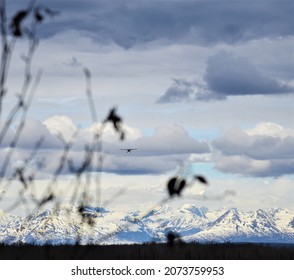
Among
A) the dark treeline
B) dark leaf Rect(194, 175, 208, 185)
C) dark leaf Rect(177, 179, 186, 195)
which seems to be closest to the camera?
dark leaf Rect(194, 175, 208, 185)

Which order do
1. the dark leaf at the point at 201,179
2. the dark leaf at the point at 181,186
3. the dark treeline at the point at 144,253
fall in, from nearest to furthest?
the dark leaf at the point at 201,179, the dark leaf at the point at 181,186, the dark treeline at the point at 144,253

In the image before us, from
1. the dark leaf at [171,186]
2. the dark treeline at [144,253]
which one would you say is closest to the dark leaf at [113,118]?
the dark leaf at [171,186]

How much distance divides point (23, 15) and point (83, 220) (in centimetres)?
261

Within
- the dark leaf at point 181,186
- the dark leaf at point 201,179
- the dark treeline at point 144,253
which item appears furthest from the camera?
the dark treeline at point 144,253

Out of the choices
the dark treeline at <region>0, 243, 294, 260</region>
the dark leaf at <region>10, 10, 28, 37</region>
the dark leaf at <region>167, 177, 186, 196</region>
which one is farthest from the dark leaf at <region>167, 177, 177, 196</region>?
the dark treeline at <region>0, 243, 294, 260</region>

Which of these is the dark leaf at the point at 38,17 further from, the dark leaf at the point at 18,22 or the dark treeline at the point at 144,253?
the dark treeline at the point at 144,253

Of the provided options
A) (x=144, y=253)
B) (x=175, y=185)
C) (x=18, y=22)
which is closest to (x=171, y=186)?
(x=175, y=185)

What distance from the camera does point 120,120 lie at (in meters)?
7.10

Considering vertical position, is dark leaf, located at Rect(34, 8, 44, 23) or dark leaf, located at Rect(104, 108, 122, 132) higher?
dark leaf, located at Rect(34, 8, 44, 23)

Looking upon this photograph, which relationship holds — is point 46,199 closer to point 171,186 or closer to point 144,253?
point 171,186

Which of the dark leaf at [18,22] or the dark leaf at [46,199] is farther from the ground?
the dark leaf at [18,22]

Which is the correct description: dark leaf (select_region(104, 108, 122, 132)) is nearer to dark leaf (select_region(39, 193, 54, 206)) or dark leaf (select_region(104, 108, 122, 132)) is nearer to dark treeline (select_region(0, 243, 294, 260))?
dark leaf (select_region(39, 193, 54, 206))

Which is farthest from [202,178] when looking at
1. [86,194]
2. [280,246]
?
[280,246]
